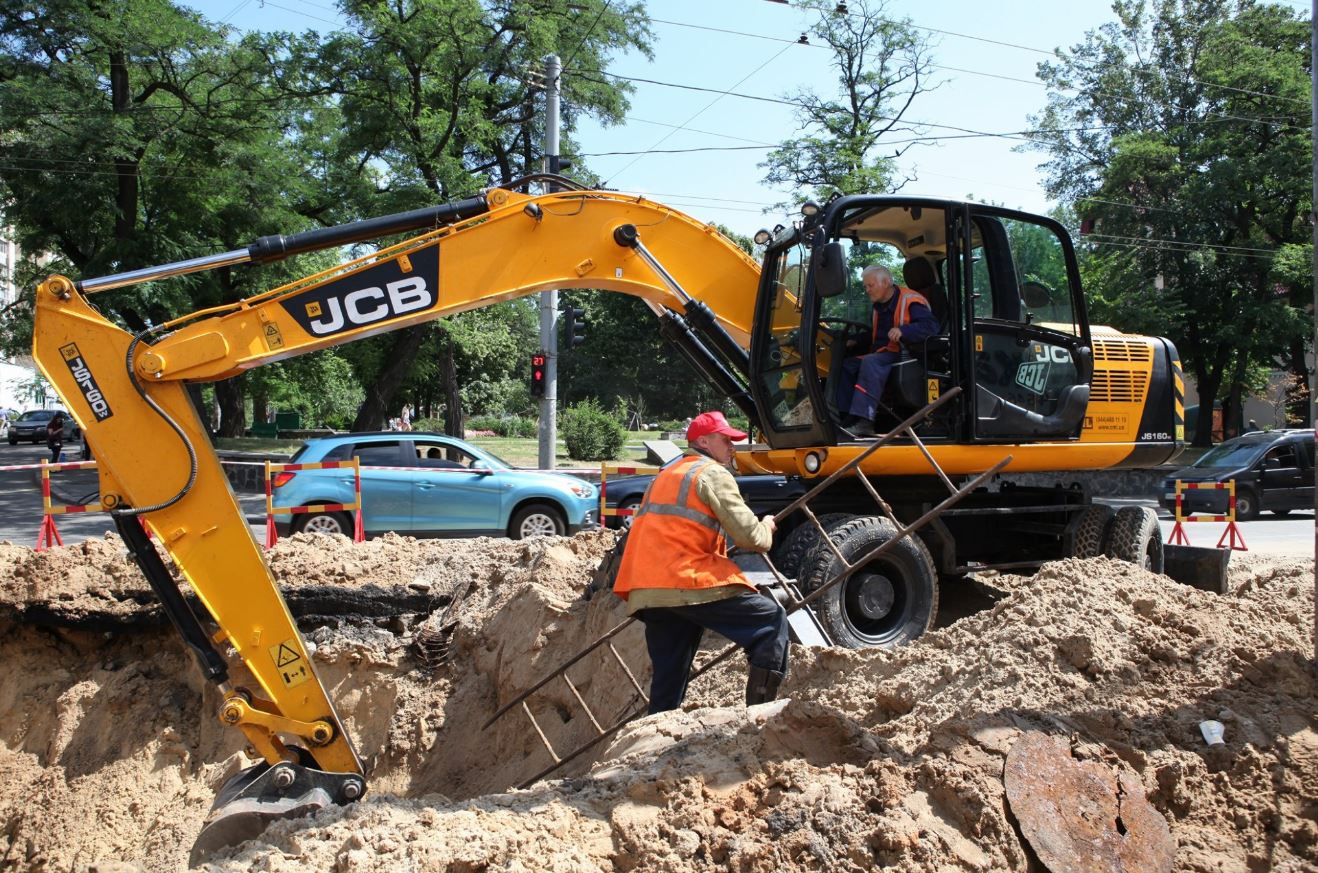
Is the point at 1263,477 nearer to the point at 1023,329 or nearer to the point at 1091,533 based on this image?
the point at 1091,533

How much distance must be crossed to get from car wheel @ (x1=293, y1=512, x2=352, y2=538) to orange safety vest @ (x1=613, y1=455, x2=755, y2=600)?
315 inches

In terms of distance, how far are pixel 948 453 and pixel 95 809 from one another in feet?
19.0

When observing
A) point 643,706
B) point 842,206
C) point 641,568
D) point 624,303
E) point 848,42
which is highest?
point 848,42

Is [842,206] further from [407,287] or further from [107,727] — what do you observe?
[107,727]

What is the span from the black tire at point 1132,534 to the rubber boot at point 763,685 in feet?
11.8

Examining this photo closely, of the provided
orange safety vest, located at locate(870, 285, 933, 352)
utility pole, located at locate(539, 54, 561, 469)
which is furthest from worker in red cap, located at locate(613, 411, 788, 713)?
utility pole, located at locate(539, 54, 561, 469)

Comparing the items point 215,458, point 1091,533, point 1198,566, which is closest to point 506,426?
point 1198,566

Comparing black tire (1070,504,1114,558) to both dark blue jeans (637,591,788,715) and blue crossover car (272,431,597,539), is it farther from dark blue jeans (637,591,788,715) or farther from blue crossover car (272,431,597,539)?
blue crossover car (272,431,597,539)

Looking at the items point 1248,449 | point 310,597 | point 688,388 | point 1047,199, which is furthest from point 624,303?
point 310,597

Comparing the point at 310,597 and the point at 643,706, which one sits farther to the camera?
the point at 310,597

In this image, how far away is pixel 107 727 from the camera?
22.2ft

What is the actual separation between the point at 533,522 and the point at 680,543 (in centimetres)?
826

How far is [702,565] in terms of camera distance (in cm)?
480

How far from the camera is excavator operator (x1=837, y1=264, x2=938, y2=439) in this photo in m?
6.46
